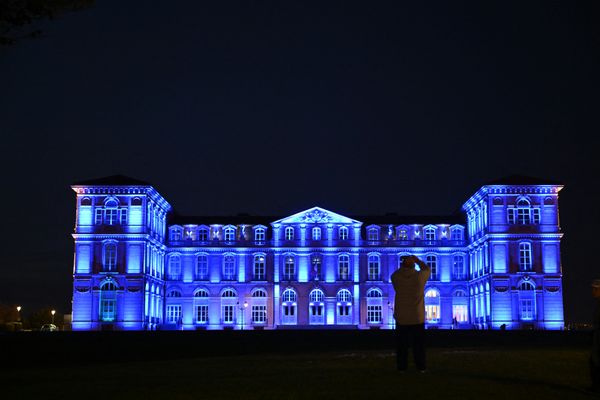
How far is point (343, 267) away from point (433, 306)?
29.8 ft

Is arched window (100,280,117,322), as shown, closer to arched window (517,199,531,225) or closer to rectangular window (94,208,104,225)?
rectangular window (94,208,104,225)

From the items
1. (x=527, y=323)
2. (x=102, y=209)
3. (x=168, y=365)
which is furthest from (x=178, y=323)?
(x=168, y=365)

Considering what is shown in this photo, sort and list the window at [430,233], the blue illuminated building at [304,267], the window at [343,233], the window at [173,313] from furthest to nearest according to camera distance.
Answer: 1. the window at [430,233]
2. the window at [343,233]
3. the window at [173,313]
4. the blue illuminated building at [304,267]

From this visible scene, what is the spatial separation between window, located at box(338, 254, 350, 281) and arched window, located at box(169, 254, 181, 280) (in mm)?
15117

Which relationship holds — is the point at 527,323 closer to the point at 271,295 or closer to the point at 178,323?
the point at 271,295

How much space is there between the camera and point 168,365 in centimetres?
1778

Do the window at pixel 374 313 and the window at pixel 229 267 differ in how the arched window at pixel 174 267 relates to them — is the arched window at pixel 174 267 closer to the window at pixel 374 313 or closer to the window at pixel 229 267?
the window at pixel 229 267

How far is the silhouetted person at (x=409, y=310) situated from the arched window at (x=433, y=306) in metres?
63.2

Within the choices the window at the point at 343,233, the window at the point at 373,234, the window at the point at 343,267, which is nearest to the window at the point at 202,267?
the window at the point at 343,267

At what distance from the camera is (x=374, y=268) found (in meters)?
77.2

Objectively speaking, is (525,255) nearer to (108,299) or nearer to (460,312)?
(460,312)

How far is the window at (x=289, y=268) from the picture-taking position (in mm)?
76625

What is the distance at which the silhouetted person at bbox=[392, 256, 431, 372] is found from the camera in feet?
44.6

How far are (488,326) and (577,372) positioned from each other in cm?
5415
